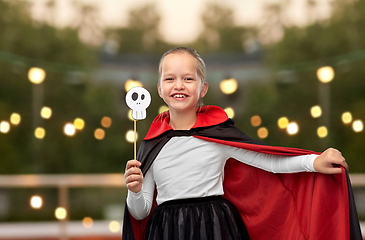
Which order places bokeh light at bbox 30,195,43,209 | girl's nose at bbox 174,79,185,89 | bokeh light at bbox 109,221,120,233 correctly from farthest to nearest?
bokeh light at bbox 30,195,43,209 → bokeh light at bbox 109,221,120,233 → girl's nose at bbox 174,79,185,89

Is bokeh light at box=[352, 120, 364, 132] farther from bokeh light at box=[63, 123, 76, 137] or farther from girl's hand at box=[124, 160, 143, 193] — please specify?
girl's hand at box=[124, 160, 143, 193]

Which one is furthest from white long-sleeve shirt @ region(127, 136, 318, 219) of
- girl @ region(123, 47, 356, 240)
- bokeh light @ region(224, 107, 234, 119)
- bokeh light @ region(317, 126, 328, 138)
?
bokeh light @ region(317, 126, 328, 138)

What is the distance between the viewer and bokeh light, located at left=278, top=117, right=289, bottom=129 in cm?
477

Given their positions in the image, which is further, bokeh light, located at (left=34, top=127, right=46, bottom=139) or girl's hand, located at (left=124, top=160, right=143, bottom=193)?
bokeh light, located at (left=34, top=127, right=46, bottom=139)

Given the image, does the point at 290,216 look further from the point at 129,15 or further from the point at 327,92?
the point at 129,15

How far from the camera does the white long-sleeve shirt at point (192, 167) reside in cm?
111

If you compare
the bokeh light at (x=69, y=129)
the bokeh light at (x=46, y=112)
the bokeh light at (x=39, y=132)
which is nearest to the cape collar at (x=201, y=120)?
the bokeh light at (x=69, y=129)

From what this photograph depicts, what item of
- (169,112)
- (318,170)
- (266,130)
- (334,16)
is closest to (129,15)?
(266,130)

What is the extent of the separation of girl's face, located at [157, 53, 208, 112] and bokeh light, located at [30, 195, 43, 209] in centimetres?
392

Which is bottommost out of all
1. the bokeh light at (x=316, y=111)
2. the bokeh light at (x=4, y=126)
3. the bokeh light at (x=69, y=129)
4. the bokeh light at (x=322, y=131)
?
the bokeh light at (x=322, y=131)

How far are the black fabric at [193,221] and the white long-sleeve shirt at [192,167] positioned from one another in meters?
0.02

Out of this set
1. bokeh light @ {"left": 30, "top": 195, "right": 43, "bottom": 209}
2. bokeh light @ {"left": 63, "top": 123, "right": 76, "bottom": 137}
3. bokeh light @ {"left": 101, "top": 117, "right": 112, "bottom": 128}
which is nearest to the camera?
bokeh light @ {"left": 63, "top": 123, "right": 76, "bottom": 137}

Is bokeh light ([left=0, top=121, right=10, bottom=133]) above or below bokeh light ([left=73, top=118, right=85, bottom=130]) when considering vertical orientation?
below

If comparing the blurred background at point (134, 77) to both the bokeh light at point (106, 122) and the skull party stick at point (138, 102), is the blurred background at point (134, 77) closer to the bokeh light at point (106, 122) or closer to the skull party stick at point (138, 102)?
the bokeh light at point (106, 122)
